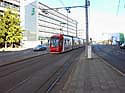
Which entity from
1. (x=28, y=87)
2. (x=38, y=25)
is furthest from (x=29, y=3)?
(x=28, y=87)

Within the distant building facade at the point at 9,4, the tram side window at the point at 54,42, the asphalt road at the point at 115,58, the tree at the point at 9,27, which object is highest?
the distant building facade at the point at 9,4

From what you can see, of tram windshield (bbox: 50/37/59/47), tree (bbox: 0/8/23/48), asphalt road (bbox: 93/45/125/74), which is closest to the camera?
asphalt road (bbox: 93/45/125/74)

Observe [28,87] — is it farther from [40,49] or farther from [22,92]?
[40,49]

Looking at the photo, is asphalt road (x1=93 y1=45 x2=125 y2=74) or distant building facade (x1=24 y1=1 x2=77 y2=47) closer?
asphalt road (x1=93 y1=45 x2=125 y2=74)

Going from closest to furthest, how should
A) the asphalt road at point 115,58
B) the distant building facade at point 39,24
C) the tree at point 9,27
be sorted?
1. the asphalt road at point 115,58
2. the tree at point 9,27
3. the distant building facade at point 39,24

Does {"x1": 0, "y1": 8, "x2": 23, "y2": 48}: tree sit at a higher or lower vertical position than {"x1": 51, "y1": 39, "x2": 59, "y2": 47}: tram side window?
higher

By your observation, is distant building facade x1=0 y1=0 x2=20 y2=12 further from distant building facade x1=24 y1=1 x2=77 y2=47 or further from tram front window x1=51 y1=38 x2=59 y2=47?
tram front window x1=51 y1=38 x2=59 y2=47

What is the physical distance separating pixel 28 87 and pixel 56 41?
30528mm

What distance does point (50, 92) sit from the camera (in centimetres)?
898

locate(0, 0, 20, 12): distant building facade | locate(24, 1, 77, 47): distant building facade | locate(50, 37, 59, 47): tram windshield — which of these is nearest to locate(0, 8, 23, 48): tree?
locate(0, 0, 20, 12): distant building facade

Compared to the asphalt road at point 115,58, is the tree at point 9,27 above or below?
above

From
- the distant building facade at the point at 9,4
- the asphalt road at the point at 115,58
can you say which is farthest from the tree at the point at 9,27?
the asphalt road at the point at 115,58

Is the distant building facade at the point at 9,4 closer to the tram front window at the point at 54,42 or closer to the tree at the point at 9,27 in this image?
the tree at the point at 9,27

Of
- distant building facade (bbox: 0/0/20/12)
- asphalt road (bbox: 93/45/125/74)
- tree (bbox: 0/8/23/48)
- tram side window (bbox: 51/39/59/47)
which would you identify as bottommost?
asphalt road (bbox: 93/45/125/74)
